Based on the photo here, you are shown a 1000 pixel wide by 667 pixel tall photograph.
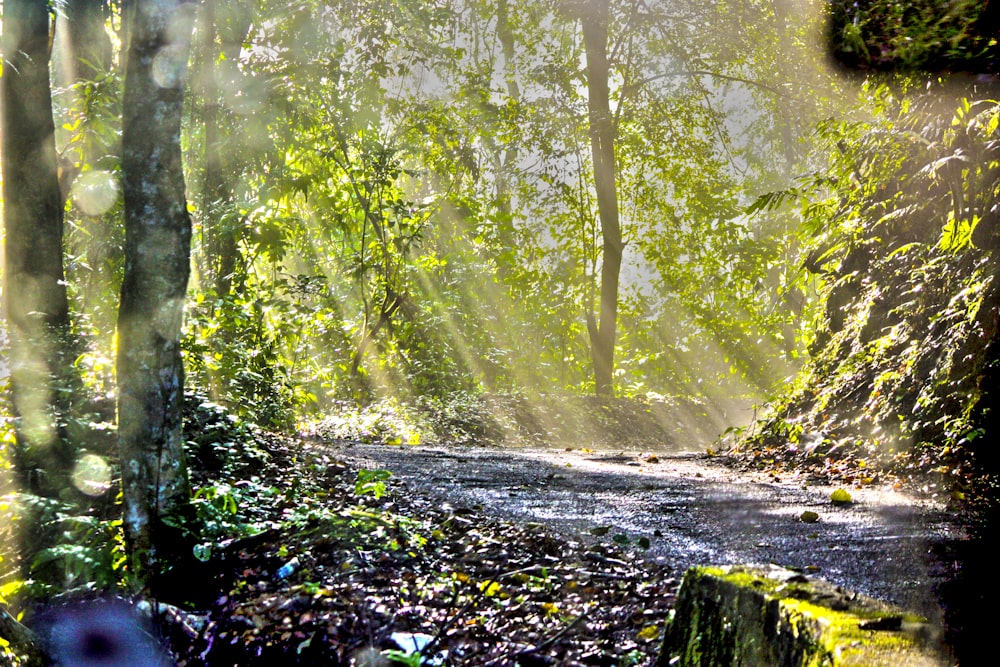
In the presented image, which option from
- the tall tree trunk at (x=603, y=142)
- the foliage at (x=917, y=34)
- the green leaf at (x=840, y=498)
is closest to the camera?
the foliage at (x=917, y=34)

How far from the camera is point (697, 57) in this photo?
16.4m

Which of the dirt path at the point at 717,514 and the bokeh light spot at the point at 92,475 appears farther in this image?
the bokeh light spot at the point at 92,475

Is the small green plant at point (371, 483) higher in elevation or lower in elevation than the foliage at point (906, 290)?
lower

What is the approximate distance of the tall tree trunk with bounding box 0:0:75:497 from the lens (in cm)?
611

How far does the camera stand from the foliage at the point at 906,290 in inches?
218

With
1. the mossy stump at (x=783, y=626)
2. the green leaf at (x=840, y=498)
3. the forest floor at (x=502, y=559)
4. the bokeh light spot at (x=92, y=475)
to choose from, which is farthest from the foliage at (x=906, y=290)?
the bokeh light spot at (x=92, y=475)

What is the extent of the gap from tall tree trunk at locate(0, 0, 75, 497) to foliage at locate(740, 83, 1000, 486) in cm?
616

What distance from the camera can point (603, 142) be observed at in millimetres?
15562

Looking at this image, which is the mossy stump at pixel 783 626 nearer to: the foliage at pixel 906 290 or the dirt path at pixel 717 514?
the dirt path at pixel 717 514

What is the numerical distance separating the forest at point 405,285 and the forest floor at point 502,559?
3cm

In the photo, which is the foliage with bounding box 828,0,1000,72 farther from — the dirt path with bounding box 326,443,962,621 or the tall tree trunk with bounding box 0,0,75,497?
the tall tree trunk with bounding box 0,0,75,497

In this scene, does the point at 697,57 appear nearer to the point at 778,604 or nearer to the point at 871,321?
the point at 871,321

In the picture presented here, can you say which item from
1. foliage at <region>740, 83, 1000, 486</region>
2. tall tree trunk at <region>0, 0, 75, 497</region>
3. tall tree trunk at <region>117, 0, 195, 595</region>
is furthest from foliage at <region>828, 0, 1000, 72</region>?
tall tree trunk at <region>0, 0, 75, 497</region>

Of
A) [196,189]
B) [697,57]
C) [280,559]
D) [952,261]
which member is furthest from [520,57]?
[280,559]
